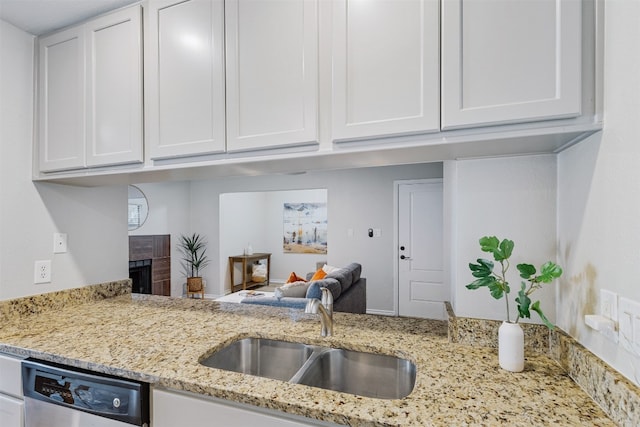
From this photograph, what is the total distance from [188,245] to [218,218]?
721 mm

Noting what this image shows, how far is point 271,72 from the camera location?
122 cm

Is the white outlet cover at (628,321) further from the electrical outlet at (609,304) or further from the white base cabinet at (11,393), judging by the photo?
the white base cabinet at (11,393)

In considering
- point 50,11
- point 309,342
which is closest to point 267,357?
point 309,342

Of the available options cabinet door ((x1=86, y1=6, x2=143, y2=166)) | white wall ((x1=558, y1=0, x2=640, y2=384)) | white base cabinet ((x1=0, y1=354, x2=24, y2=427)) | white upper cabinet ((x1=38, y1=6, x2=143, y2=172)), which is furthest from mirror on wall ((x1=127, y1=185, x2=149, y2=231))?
white wall ((x1=558, y1=0, x2=640, y2=384))

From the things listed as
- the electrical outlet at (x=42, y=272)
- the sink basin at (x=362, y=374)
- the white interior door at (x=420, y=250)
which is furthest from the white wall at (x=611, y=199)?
the white interior door at (x=420, y=250)

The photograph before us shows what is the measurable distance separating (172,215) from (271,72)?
5437 mm

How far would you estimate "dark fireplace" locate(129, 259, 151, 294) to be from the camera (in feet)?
17.4

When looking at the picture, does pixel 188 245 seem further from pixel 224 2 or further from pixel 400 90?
pixel 400 90

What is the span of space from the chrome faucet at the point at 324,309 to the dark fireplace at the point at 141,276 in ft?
15.9

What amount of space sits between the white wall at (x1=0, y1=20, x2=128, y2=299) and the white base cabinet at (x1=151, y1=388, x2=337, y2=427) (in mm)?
1168

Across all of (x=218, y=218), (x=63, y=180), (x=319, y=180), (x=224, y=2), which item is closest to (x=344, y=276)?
(x=319, y=180)

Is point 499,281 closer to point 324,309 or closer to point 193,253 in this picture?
point 324,309

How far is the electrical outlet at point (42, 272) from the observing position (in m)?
1.73

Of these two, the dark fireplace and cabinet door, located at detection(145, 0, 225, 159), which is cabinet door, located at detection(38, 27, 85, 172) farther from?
the dark fireplace
